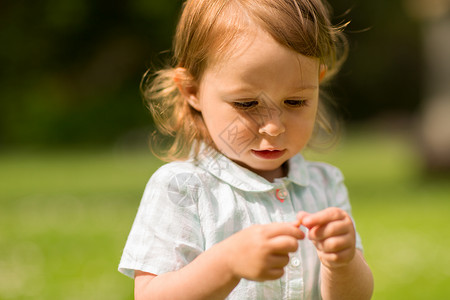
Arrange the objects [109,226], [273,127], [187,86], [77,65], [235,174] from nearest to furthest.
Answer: [273,127] < [235,174] < [187,86] < [109,226] < [77,65]

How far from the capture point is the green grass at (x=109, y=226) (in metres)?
4.16

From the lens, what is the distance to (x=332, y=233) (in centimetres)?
160

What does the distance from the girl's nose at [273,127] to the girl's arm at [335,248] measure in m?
0.30

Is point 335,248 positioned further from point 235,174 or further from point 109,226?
point 109,226

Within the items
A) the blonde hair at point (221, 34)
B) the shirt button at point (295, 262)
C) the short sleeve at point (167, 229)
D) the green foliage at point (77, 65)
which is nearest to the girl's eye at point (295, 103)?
the blonde hair at point (221, 34)

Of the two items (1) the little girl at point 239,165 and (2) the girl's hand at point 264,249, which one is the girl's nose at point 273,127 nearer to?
(1) the little girl at point 239,165

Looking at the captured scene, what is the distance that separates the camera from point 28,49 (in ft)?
64.2

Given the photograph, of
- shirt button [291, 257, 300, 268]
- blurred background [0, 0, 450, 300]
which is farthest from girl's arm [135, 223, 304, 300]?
blurred background [0, 0, 450, 300]

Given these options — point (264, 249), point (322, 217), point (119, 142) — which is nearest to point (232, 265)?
point (264, 249)

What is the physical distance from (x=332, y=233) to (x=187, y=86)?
72cm

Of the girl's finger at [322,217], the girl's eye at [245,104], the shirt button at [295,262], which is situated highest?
the girl's eye at [245,104]

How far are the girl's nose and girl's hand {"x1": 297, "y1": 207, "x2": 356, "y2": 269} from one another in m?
0.30

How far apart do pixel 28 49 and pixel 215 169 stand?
18.9 metres

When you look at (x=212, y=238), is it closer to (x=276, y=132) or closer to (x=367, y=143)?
(x=276, y=132)
